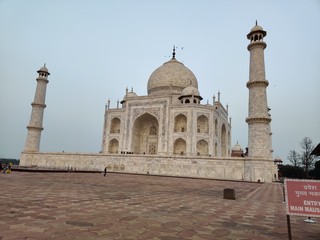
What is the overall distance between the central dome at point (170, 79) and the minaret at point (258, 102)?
44.1 feet

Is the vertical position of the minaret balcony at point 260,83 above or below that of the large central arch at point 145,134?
above

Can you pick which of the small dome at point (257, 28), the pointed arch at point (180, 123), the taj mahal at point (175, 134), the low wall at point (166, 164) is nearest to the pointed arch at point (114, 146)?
the taj mahal at point (175, 134)

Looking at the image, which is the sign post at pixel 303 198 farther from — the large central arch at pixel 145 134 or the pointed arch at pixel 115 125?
the pointed arch at pixel 115 125

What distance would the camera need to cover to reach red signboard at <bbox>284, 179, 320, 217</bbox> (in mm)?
3025

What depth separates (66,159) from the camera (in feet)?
85.4

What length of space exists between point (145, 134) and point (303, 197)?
1120 inches

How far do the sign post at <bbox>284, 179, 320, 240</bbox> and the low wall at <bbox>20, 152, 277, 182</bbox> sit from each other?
49.9ft

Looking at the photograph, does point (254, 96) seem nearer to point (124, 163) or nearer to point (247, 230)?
point (124, 163)

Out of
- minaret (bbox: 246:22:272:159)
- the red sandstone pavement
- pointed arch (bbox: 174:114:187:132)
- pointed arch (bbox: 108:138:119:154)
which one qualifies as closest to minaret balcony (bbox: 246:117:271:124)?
minaret (bbox: 246:22:272:159)

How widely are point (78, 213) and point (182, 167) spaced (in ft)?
56.5

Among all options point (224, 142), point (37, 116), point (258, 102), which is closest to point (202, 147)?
point (224, 142)

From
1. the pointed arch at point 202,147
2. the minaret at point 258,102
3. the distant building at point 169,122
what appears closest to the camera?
the minaret at point 258,102

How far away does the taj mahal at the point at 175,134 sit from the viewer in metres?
18.3

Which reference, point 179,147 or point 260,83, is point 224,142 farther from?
point 260,83
